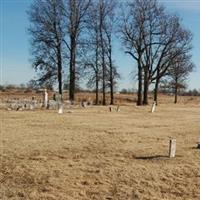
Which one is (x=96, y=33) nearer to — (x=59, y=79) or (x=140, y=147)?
(x=59, y=79)

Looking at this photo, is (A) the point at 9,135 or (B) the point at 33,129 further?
(B) the point at 33,129

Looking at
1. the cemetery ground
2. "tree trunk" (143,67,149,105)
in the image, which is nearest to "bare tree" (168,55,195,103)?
"tree trunk" (143,67,149,105)

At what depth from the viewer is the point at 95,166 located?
12.0m

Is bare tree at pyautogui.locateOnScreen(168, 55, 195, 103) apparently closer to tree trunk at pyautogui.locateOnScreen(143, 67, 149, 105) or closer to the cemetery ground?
tree trunk at pyautogui.locateOnScreen(143, 67, 149, 105)

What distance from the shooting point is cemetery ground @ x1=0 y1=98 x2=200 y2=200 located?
32.5ft

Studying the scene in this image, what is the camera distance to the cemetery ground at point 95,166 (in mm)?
9898

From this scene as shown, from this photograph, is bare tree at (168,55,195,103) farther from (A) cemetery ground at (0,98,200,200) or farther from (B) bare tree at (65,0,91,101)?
(A) cemetery ground at (0,98,200,200)

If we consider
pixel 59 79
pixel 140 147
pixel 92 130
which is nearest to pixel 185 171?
pixel 140 147

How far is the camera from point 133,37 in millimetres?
50000

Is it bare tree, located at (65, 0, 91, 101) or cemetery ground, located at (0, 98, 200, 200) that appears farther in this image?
bare tree, located at (65, 0, 91, 101)

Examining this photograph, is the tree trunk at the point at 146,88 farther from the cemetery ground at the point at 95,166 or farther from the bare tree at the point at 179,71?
the cemetery ground at the point at 95,166

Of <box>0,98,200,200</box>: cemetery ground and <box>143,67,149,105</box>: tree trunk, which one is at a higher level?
<box>143,67,149,105</box>: tree trunk

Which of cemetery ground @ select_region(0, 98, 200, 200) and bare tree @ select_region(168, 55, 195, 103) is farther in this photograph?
bare tree @ select_region(168, 55, 195, 103)

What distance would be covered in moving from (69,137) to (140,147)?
2972mm
